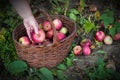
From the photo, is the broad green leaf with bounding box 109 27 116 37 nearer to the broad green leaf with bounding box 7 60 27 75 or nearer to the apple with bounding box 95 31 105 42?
the apple with bounding box 95 31 105 42

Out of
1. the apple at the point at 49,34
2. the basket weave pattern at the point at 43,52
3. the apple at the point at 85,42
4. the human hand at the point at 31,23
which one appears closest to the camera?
the human hand at the point at 31,23

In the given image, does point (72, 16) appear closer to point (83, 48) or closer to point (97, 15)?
point (97, 15)

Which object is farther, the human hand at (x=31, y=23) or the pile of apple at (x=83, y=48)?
the pile of apple at (x=83, y=48)

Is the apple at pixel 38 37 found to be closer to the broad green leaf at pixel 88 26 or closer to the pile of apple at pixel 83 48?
the pile of apple at pixel 83 48

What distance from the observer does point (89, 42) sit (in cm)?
306

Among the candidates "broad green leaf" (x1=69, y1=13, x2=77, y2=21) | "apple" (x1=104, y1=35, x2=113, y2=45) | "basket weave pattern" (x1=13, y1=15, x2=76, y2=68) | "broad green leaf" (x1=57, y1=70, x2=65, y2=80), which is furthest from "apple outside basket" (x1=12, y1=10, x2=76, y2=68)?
"apple" (x1=104, y1=35, x2=113, y2=45)

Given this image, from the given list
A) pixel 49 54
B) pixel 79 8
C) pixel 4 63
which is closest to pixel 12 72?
pixel 4 63

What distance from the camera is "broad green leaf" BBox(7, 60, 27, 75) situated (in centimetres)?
271

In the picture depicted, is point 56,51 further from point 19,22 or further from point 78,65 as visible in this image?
point 19,22

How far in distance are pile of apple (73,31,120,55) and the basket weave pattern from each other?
0.53 ft

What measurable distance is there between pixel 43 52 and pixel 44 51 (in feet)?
0.05

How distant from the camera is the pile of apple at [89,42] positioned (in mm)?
2986

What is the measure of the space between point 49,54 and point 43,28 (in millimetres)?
365

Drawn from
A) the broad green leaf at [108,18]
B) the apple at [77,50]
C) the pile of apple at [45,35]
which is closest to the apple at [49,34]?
the pile of apple at [45,35]
